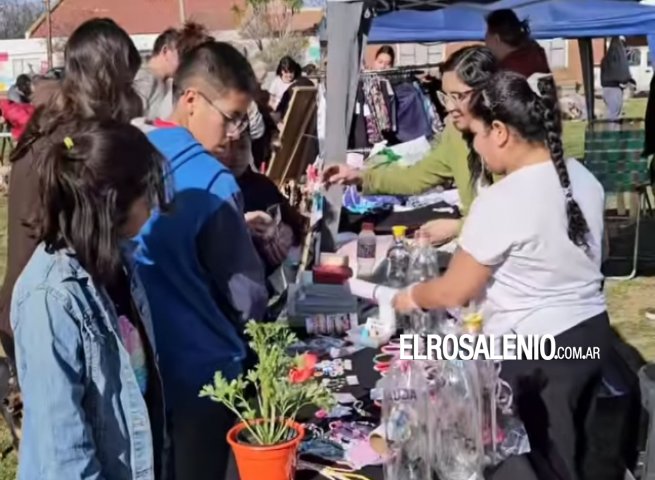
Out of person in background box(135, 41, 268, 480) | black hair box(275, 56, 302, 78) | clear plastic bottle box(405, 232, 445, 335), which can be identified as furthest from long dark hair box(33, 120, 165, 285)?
black hair box(275, 56, 302, 78)

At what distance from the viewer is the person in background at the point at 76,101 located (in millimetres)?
2340

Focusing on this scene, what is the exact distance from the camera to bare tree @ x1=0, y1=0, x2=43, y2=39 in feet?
136

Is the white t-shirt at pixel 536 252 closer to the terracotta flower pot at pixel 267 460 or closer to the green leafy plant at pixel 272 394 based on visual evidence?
the green leafy plant at pixel 272 394

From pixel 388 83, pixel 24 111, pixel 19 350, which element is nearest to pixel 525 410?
pixel 19 350

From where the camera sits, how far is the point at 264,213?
107 inches

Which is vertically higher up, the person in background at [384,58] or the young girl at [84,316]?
the person in background at [384,58]

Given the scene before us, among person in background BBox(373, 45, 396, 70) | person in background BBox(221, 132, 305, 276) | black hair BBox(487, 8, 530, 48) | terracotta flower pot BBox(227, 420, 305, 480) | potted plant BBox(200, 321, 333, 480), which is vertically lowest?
terracotta flower pot BBox(227, 420, 305, 480)

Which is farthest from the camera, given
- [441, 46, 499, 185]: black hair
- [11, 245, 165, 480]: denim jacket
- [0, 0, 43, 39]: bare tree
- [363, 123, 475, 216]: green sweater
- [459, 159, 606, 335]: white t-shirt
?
[0, 0, 43, 39]: bare tree

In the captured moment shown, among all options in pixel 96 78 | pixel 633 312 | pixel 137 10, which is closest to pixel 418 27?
pixel 633 312

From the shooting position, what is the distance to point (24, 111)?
4480 millimetres

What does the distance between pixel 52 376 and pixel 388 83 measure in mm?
8496

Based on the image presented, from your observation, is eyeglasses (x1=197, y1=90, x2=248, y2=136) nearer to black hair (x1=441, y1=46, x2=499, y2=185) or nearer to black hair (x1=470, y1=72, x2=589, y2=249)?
black hair (x1=470, y1=72, x2=589, y2=249)

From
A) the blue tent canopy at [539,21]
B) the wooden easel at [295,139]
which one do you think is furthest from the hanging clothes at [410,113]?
the wooden easel at [295,139]

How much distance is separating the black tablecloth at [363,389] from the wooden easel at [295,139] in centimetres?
420
